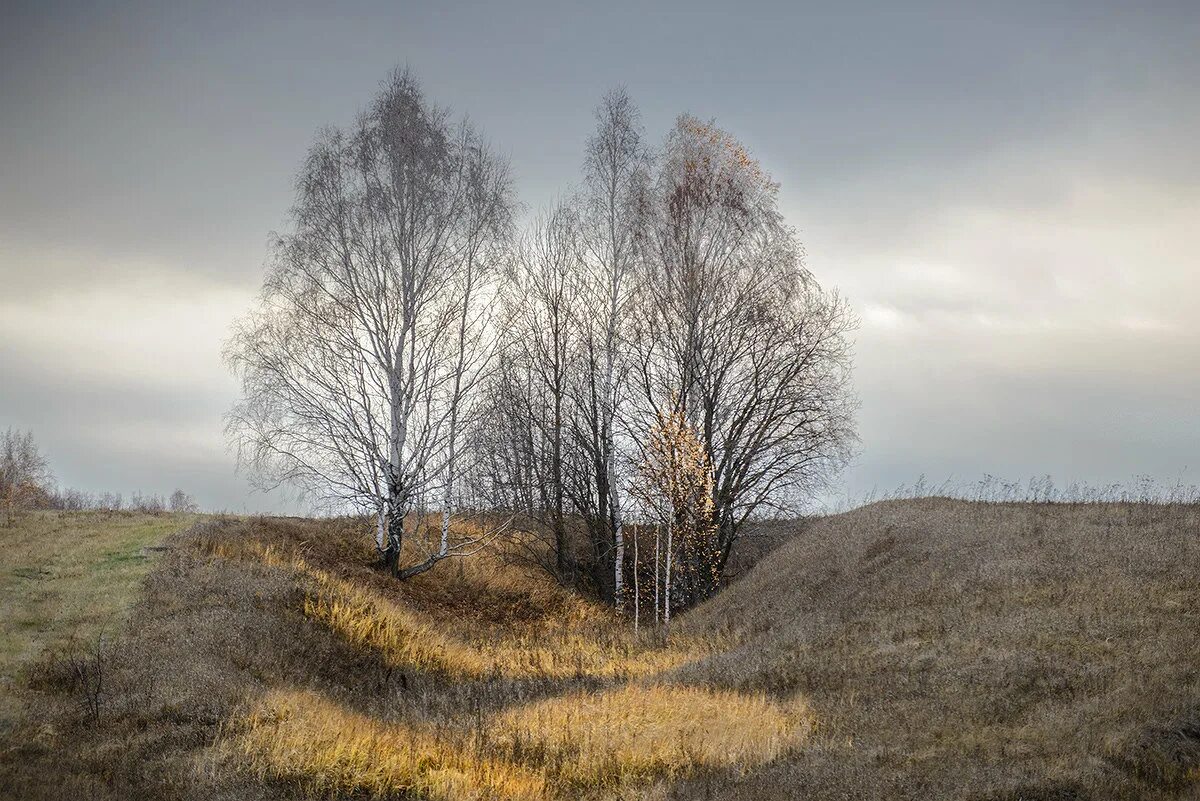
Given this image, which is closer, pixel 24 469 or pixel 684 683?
pixel 684 683

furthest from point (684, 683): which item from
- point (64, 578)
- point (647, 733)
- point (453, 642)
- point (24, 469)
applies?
point (24, 469)

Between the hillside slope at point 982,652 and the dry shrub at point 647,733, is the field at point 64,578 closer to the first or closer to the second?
the dry shrub at point 647,733

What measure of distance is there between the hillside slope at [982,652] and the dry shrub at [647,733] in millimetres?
604

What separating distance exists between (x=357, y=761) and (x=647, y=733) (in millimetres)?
3900

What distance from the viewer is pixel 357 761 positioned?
31.3ft

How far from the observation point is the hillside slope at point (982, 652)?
9336 mm

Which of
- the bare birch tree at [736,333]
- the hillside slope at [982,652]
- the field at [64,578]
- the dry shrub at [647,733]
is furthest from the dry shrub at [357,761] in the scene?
the bare birch tree at [736,333]

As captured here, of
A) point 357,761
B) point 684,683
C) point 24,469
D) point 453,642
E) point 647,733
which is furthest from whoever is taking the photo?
point 24,469

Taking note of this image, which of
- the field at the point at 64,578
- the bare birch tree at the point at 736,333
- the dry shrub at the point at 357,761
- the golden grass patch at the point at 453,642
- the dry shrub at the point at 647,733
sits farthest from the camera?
the bare birch tree at the point at 736,333

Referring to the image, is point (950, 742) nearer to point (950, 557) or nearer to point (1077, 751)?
point (1077, 751)

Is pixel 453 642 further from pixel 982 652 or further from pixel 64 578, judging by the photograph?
pixel 982 652

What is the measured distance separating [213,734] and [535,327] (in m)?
18.0

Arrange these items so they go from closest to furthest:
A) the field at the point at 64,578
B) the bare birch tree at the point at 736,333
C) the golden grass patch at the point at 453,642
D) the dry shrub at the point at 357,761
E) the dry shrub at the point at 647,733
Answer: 1. the dry shrub at the point at 357,761
2. the dry shrub at the point at 647,733
3. the field at the point at 64,578
4. the golden grass patch at the point at 453,642
5. the bare birch tree at the point at 736,333

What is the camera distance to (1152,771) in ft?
29.5
